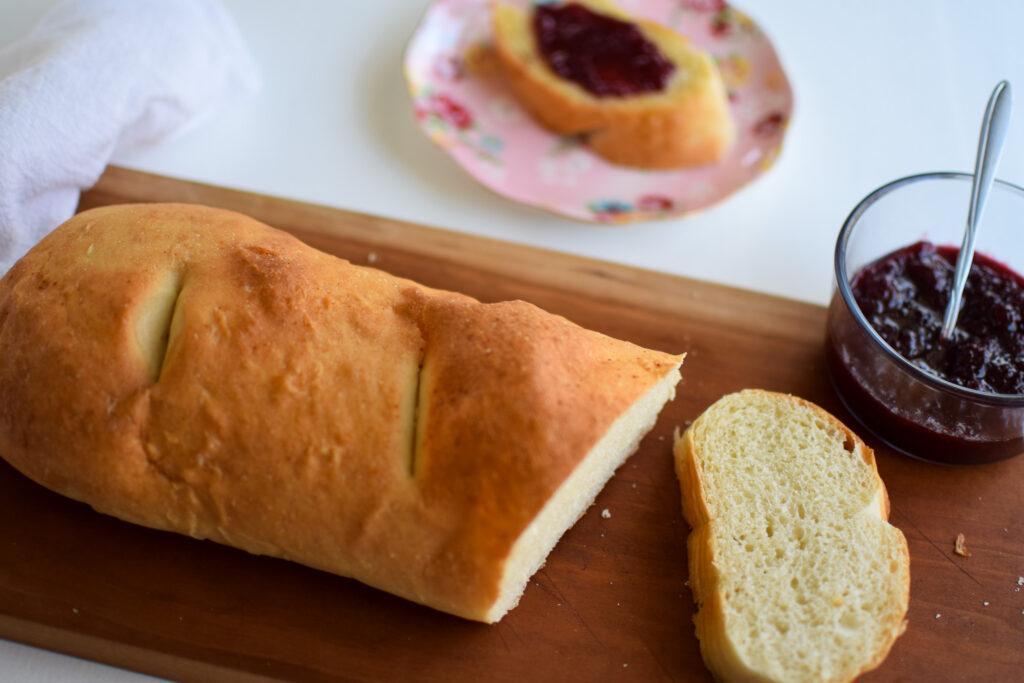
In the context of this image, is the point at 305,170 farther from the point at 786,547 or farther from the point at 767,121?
the point at 786,547

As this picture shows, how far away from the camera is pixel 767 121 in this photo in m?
3.64

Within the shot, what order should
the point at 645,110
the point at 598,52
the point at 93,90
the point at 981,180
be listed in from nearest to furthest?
1. the point at 981,180
2. the point at 93,90
3. the point at 645,110
4. the point at 598,52

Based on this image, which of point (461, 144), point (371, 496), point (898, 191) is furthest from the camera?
point (461, 144)

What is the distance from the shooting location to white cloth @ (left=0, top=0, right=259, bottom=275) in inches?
113

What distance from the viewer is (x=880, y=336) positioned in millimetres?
2635

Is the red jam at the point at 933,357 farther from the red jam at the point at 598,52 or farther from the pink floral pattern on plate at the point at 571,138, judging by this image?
the red jam at the point at 598,52

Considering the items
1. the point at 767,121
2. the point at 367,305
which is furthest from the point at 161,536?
the point at 767,121

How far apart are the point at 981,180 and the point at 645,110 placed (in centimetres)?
125

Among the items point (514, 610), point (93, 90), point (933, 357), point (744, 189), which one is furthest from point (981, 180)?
point (93, 90)

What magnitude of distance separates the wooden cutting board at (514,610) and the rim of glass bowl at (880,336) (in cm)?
40

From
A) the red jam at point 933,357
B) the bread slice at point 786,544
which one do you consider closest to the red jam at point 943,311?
the red jam at point 933,357

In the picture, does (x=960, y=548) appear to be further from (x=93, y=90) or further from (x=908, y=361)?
(x=93, y=90)

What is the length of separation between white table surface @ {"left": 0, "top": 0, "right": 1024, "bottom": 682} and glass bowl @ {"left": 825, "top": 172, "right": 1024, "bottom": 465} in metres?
0.45

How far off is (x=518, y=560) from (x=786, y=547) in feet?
2.54
